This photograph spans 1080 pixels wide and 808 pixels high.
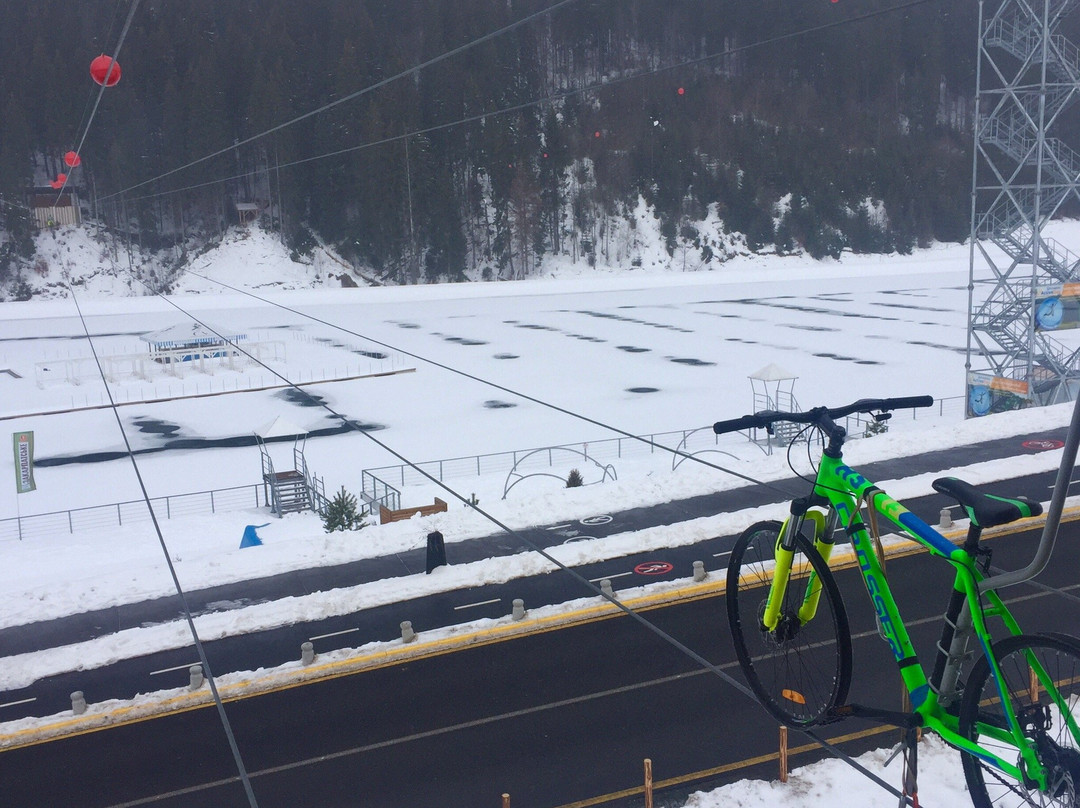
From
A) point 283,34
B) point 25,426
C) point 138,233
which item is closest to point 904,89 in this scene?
point 283,34

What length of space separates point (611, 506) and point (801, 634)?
13.7m

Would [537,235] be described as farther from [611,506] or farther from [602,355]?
[611,506]

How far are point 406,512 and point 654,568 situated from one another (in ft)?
19.0

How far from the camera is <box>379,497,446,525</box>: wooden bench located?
59.0ft

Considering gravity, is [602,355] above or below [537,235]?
below

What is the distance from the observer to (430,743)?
919cm

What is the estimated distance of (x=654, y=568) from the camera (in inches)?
546

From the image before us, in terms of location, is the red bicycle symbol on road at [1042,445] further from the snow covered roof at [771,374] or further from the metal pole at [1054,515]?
the metal pole at [1054,515]

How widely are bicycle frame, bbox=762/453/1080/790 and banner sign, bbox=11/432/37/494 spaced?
20.7m

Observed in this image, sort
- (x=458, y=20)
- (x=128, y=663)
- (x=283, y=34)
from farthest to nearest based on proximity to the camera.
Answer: (x=458, y=20) < (x=283, y=34) < (x=128, y=663)

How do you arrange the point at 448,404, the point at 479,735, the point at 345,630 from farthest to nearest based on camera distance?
the point at 448,404
the point at 345,630
the point at 479,735

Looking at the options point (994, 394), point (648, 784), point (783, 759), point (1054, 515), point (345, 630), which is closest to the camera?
point (1054, 515)


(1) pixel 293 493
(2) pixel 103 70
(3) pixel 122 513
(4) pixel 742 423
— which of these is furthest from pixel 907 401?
(3) pixel 122 513

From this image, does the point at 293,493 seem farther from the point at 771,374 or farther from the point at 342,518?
the point at 771,374
